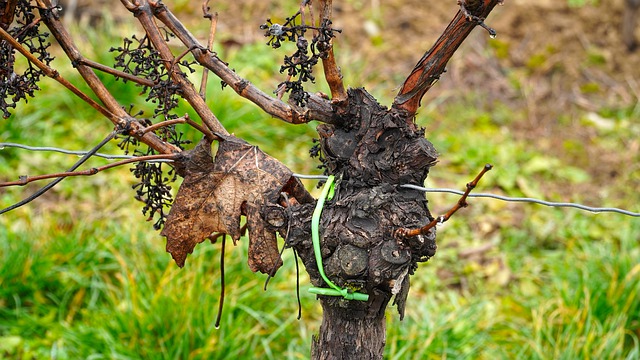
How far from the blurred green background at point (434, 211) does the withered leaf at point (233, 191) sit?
1.34m

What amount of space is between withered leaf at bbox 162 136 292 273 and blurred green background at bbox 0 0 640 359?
4.40 ft

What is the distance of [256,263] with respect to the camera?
1630 millimetres

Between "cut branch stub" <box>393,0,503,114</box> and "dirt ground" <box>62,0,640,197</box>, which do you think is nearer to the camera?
"cut branch stub" <box>393,0,503,114</box>

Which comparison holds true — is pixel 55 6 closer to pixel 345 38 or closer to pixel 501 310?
pixel 501 310

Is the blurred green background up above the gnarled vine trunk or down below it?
above

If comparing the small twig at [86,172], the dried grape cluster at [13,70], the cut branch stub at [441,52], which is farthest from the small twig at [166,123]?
the cut branch stub at [441,52]

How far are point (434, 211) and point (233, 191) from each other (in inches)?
109

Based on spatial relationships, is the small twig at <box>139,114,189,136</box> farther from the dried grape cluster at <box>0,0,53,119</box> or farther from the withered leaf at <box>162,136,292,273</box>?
the dried grape cluster at <box>0,0,53,119</box>

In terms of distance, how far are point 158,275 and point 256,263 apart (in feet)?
5.87

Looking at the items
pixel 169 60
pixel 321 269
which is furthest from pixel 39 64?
pixel 321 269

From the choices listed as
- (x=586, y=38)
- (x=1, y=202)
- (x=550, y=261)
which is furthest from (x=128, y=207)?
(x=586, y=38)

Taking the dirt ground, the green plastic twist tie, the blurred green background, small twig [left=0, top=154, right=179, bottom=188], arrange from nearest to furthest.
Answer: small twig [left=0, top=154, right=179, bottom=188], the green plastic twist tie, the blurred green background, the dirt ground

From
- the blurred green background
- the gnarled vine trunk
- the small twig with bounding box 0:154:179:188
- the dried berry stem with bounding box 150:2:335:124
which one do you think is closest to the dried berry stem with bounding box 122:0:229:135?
the dried berry stem with bounding box 150:2:335:124

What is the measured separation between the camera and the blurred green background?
3.02 meters
